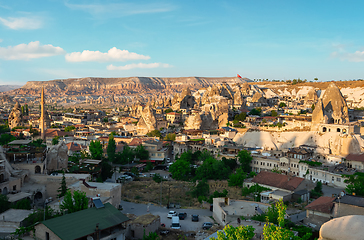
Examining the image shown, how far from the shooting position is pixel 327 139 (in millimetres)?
42656

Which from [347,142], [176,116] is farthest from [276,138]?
[176,116]

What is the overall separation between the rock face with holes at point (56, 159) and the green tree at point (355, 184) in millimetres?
24568

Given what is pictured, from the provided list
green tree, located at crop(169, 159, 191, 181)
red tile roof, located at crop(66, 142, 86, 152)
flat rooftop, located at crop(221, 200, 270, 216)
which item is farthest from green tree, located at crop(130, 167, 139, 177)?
flat rooftop, located at crop(221, 200, 270, 216)

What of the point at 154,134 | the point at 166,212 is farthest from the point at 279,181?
the point at 154,134

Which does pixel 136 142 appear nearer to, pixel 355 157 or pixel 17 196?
pixel 17 196

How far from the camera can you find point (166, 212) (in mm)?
24172

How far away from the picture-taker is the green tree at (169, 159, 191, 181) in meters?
36.7

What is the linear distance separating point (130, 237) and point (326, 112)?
41449 mm

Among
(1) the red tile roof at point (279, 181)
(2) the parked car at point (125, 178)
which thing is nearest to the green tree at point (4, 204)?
(2) the parked car at point (125, 178)

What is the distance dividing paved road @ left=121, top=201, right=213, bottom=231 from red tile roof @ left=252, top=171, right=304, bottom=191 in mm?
7926

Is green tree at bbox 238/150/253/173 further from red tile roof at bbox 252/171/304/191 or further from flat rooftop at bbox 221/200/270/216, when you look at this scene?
flat rooftop at bbox 221/200/270/216

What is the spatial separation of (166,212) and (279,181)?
11.5 metres

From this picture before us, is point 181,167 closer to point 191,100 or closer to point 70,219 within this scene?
point 70,219

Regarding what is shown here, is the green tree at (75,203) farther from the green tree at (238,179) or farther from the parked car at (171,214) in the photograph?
the green tree at (238,179)
